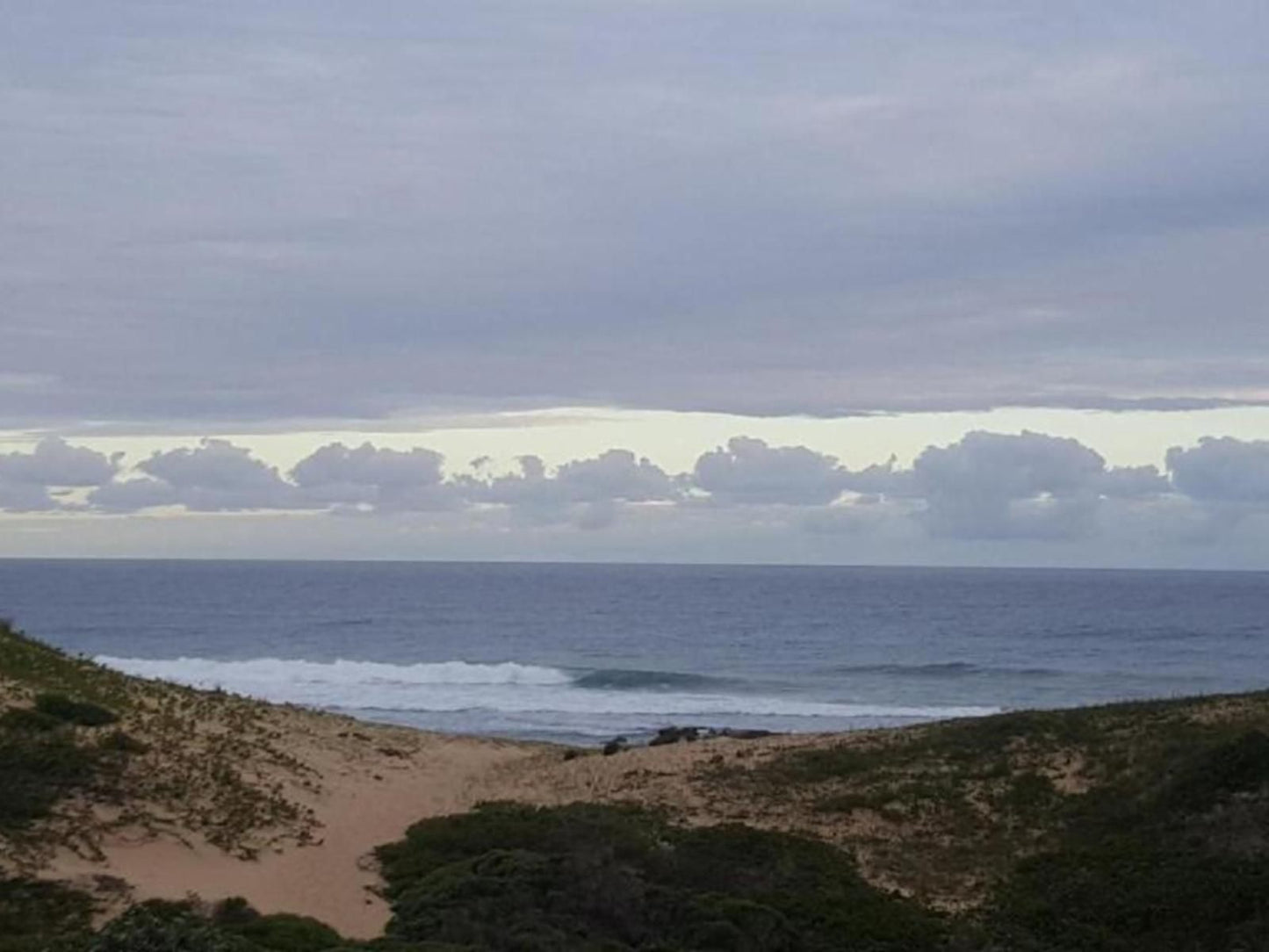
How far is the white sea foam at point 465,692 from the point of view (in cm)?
4806

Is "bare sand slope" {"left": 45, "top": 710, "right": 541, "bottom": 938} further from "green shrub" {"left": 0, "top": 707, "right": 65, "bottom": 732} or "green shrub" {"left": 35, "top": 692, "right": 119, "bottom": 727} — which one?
"green shrub" {"left": 0, "top": 707, "right": 65, "bottom": 732}

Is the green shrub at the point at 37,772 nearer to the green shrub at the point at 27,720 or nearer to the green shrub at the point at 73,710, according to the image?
the green shrub at the point at 27,720

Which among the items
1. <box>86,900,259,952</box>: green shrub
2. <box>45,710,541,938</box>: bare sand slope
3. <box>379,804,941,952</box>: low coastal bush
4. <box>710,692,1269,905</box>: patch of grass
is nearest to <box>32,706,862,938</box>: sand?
<box>45,710,541,938</box>: bare sand slope

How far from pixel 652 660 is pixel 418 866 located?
53.9m

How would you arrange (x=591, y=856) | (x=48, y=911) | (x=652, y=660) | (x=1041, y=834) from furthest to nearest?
(x=652, y=660) < (x=1041, y=834) < (x=591, y=856) < (x=48, y=911)

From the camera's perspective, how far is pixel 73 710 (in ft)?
62.5

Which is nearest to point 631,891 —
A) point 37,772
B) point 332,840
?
point 332,840

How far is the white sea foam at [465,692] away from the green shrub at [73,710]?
22.0 meters

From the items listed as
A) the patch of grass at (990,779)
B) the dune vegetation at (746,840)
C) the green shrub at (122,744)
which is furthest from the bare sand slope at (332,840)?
the patch of grass at (990,779)

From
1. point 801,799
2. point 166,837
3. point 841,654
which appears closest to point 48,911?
point 166,837

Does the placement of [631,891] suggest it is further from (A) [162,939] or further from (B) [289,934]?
(A) [162,939]

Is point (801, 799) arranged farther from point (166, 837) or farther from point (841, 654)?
point (841, 654)

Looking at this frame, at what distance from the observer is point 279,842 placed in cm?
1694

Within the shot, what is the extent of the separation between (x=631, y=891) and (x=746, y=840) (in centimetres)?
286
